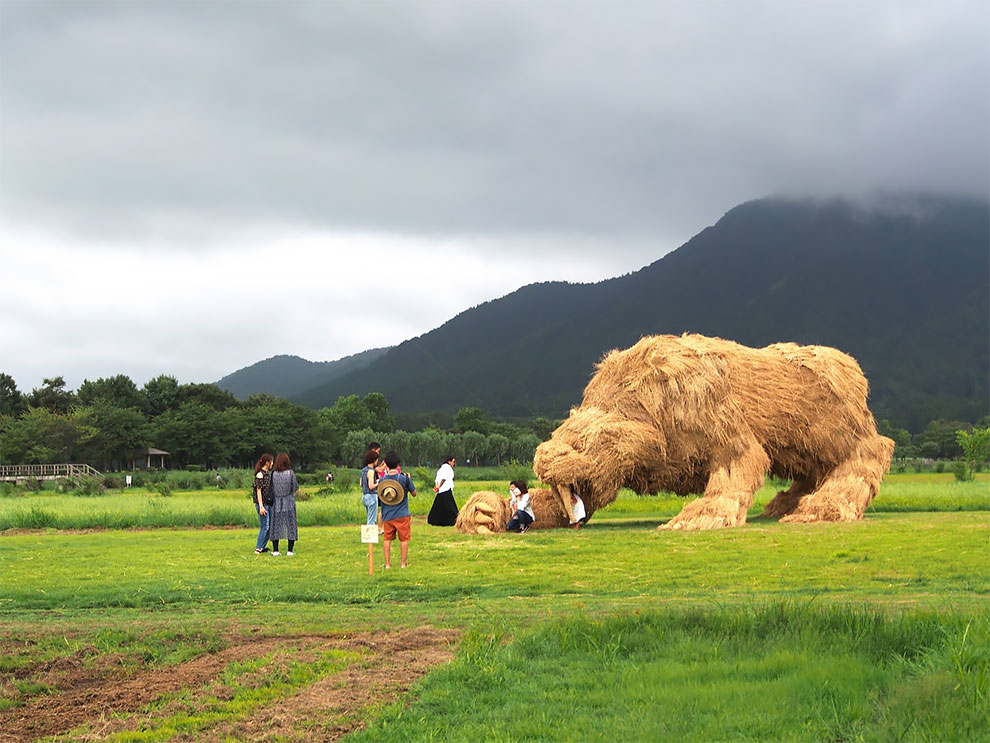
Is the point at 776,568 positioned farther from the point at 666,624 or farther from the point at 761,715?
the point at 761,715

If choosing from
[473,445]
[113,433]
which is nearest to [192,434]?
[113,433]

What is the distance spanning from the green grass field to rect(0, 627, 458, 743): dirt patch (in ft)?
0.08

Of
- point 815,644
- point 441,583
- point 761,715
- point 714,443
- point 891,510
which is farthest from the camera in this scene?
point 891,510

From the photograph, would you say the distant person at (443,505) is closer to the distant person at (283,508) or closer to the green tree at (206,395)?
the distant person at (283,508)

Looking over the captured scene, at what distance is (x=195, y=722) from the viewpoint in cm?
623

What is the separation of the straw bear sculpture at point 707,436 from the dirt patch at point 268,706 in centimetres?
1060

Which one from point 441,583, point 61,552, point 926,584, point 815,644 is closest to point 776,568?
point 926,584

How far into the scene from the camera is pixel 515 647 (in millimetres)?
7512

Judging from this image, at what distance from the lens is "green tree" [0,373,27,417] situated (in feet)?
287

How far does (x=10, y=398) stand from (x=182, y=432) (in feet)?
58.2

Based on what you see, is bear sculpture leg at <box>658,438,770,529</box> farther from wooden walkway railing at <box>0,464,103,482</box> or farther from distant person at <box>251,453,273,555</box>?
wooden walkway railing at <box>0,464,103,482</box>

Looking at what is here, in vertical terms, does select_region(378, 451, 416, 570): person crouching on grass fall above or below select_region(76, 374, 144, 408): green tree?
below

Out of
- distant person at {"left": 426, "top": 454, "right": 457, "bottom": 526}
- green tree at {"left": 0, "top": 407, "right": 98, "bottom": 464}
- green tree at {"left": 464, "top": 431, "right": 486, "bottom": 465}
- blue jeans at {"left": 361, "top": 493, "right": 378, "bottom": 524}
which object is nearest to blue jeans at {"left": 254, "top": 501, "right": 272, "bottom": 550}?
blue jeans at {"left": 361, "top": 493, "right": 378, "bottom": 524}

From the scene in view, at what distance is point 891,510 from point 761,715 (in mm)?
22927
